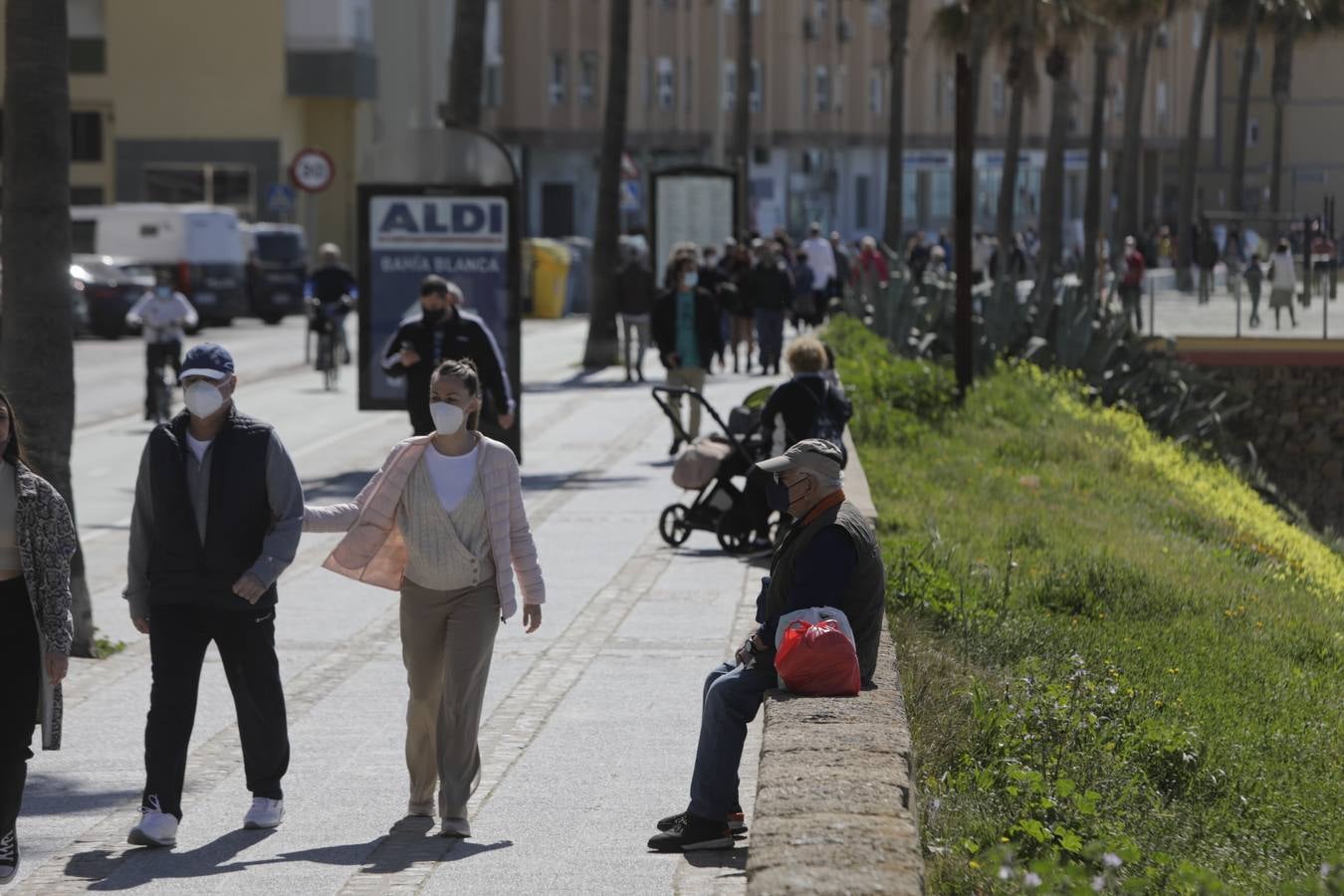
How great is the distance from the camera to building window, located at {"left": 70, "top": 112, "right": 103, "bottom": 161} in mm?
57906

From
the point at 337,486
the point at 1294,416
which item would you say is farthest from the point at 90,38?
the point at 337,486

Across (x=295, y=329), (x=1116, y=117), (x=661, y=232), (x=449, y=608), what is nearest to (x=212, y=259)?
(x=295, y=329)

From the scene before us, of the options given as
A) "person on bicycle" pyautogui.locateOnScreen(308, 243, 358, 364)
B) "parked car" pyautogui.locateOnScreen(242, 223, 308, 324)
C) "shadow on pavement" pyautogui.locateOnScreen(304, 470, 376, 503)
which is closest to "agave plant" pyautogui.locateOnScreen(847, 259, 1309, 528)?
"person on bicycle" pyautogui.locateOnScreen(308, 243, 358, 364)

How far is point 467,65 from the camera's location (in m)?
23.8

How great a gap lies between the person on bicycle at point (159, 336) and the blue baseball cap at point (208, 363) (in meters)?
16.1

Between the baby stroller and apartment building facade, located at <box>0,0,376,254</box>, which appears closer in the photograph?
the baby stroller

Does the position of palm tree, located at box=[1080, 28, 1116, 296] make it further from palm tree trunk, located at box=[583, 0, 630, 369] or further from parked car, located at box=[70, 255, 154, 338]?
parked car, located at box=[70, 255, 154, 338]

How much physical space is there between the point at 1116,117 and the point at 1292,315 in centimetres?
5839

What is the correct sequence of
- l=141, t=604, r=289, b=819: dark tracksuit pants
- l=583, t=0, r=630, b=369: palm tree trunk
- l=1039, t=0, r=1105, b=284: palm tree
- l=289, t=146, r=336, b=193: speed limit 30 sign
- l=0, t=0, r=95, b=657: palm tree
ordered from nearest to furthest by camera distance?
1. l=141, t=604, r=289, b=819: dark tracksuit pants
2. l=0, t=0, r=95, b=657: palm tree
3. l=583, t=0, r=630, b=369: palm tree trunk
4. l=289, t=146, r=336, b=193: speed limit 30 sign
5. l=1039, t=0, r=1105, b=284: palm tree

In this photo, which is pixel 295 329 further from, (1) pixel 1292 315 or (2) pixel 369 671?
(2) pixel 369 671

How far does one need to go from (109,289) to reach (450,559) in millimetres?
33340

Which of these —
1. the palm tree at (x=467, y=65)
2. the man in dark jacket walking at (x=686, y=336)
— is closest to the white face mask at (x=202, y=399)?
the man in dark jacket walking at (x=686, y=336)

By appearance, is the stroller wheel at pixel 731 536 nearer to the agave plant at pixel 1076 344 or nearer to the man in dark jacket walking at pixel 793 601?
the man in dark jacket walking at pixel 793 601

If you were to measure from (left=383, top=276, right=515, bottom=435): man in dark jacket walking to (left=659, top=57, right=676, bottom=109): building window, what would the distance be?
2293 inches
